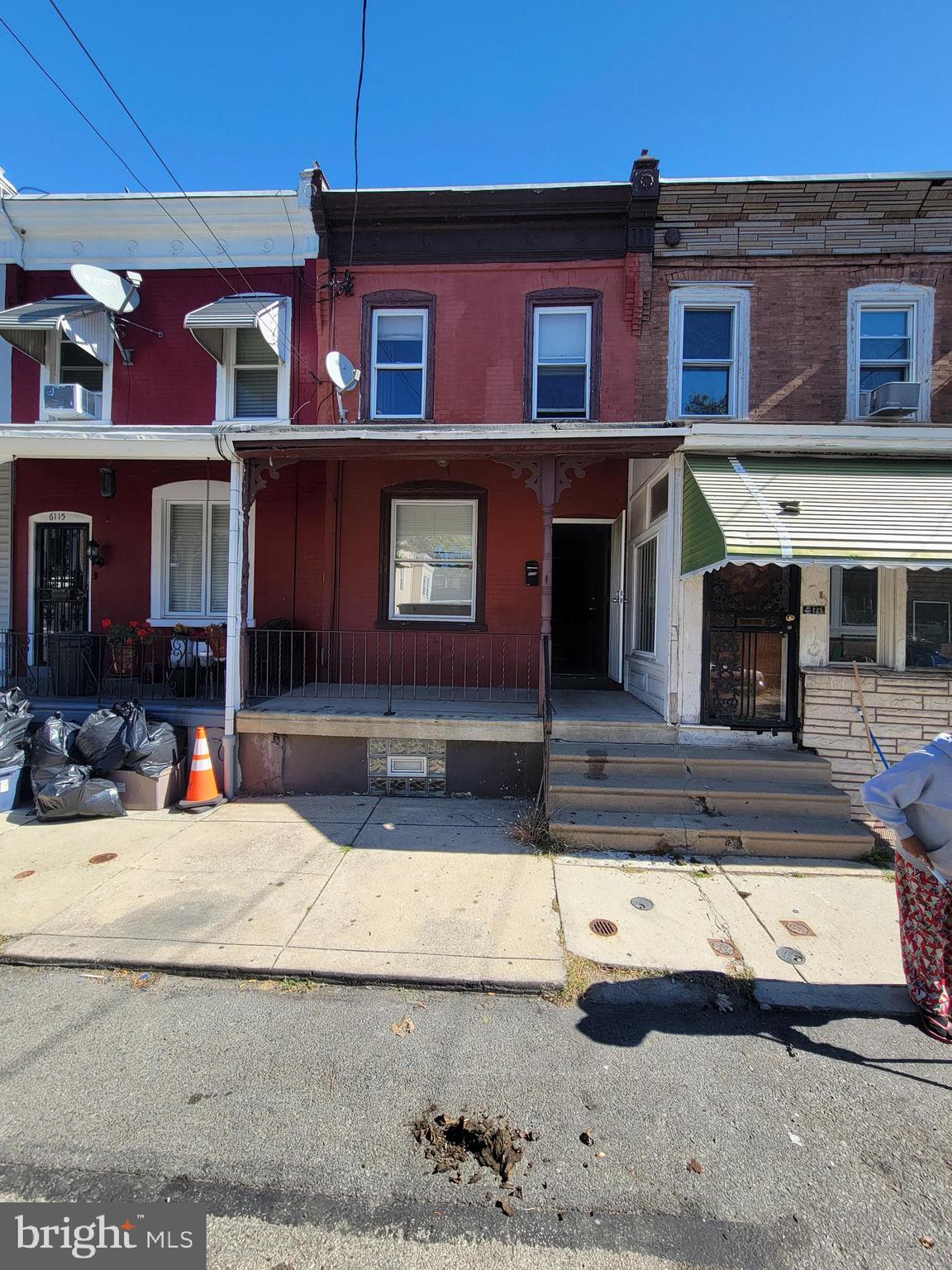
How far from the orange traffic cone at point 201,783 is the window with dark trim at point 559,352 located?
561 cm

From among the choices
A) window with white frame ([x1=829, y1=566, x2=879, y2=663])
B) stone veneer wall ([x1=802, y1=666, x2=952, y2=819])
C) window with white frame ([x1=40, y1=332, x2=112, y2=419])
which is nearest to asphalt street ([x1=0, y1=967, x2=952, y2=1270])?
stone veneer wall ([x1=802, y1=666, x2=952, y2=819])

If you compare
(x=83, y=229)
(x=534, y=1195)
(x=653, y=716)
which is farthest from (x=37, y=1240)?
(x=83, y=229)

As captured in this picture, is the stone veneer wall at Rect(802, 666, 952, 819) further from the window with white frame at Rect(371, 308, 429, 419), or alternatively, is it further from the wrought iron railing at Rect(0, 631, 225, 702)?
the wrought iron railing at Rect(0, 631, 225, 702)

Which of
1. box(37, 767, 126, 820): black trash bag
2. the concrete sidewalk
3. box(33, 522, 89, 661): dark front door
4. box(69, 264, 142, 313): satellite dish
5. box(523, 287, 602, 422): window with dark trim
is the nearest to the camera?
the concrete sidewalk

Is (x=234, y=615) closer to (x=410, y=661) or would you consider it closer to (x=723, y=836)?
(x=410, y=661)

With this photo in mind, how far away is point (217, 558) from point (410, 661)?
10.7 ft

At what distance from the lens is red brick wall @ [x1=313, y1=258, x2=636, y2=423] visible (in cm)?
782

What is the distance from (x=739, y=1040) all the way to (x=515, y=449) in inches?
200

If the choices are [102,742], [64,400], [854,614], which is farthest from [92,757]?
[854,614]

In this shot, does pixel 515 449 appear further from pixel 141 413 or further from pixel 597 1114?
pixel 141 413

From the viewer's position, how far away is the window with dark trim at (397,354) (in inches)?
316

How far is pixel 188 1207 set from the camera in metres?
1.97

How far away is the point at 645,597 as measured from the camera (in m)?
7.48

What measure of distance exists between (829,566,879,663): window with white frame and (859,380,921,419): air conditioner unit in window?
7.97ft
